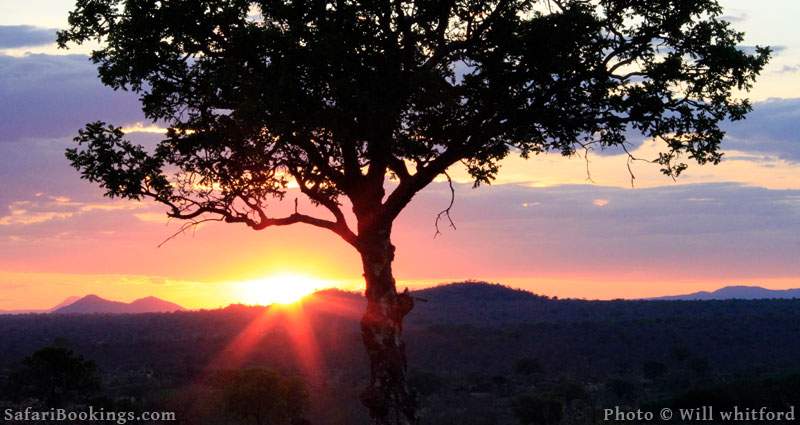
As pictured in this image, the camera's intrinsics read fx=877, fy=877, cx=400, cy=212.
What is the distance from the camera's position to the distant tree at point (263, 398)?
33594 millimetres

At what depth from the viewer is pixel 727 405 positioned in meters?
32.0

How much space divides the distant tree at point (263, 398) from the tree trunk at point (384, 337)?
15.7m

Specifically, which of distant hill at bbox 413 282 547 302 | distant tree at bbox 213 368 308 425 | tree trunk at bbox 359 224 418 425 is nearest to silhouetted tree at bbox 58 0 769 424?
tree trunk at bbox 359 224 418 425

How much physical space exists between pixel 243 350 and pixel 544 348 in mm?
25643

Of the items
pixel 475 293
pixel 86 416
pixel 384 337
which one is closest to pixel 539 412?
pixel 86 416

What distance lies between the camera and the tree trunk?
17.9m

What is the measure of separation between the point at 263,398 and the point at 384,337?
16.9 metres

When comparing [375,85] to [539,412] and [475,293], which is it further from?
[475,293]

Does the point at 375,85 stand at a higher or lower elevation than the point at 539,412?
higher

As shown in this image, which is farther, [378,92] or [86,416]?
[86,416]

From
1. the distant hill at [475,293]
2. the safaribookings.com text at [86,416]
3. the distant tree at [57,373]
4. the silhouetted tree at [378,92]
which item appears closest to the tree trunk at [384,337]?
the silhouetted tree at [378,92]

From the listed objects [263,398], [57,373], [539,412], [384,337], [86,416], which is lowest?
[539,412]

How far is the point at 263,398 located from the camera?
3356cm

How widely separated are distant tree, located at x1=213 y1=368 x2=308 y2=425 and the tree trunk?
15.7m
